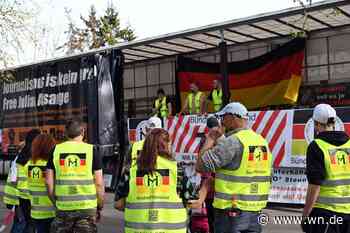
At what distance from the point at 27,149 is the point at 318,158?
3573mm

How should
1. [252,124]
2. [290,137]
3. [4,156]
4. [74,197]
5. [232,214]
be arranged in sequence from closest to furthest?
[232,214], [74,197], [290,137], [252,124], [4,156]

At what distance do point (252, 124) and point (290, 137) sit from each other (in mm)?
1020

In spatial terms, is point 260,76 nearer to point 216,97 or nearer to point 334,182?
point 216,97

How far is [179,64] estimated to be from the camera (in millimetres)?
17438

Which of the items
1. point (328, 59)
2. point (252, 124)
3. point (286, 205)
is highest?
point (328, 59)

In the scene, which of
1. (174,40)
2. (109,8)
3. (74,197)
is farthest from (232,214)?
(109,8)

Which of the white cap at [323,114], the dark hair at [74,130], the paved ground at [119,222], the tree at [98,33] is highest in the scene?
the tree at [98,33]

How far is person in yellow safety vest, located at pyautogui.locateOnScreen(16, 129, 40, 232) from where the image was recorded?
6.31 meters

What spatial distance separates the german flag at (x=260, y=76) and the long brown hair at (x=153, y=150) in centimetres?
1090

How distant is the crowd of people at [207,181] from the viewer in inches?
162

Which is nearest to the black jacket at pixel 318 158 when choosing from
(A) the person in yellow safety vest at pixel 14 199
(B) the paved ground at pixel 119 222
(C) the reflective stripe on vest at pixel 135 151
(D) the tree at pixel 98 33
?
(C) the reflective stripe on vest at pixel 135 151

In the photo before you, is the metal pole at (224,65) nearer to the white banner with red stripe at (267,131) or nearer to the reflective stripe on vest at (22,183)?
the white banner with red stripe at (267,131)

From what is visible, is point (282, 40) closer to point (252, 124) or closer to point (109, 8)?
point (252, 124)

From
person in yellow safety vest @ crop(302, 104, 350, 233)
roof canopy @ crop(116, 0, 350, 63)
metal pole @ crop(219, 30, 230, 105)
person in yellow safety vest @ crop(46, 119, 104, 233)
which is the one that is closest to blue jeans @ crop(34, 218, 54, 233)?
person in yellow safety vest @ crop(46, 119, 104, 233)
